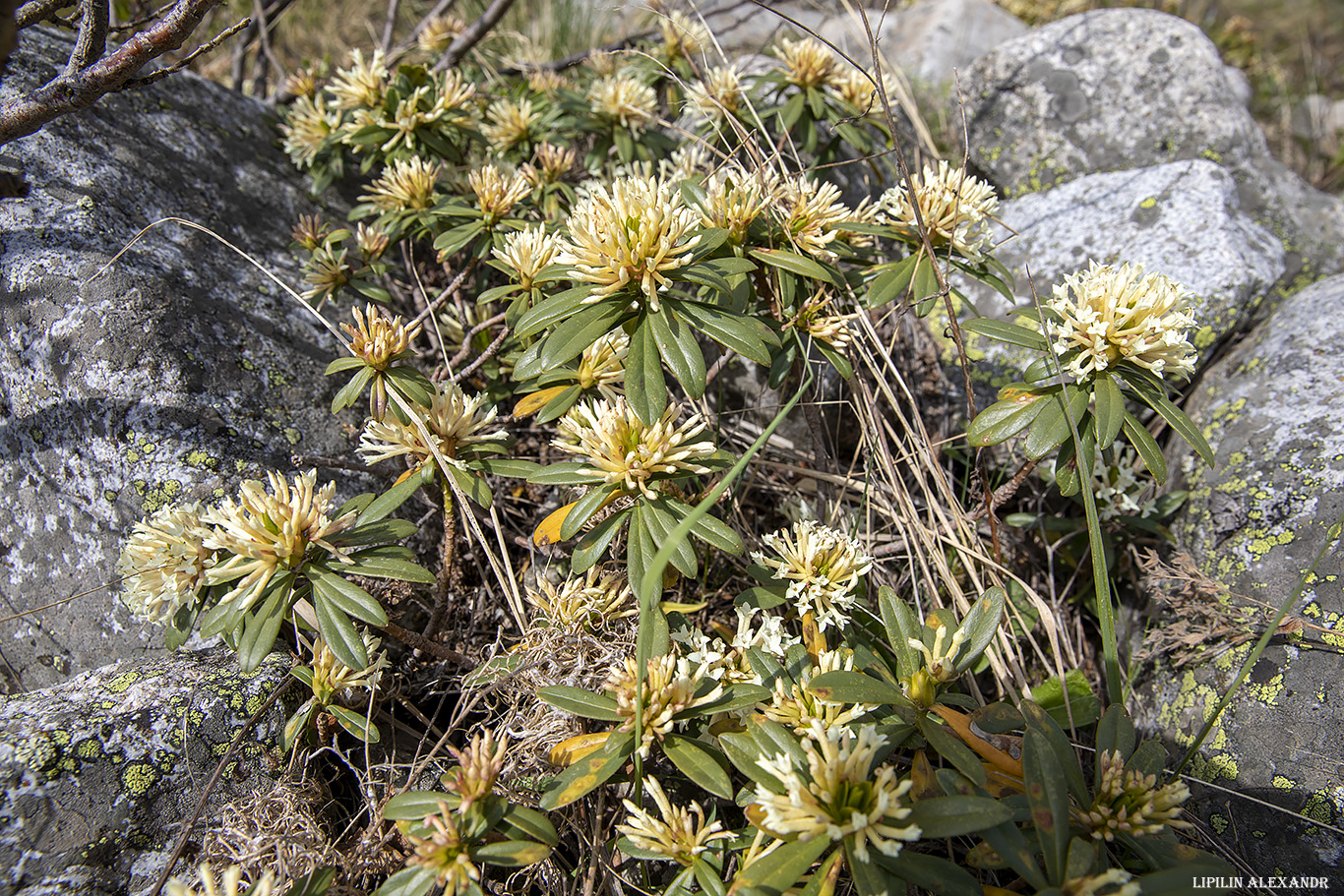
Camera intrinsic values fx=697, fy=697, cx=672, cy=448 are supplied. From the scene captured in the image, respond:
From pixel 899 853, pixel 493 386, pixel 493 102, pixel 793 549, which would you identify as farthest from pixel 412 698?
pixel 493 102

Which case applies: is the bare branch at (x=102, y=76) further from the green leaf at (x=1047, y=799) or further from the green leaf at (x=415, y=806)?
the green leaf at (x=1047, y=799)

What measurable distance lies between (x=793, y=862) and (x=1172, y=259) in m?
2.92

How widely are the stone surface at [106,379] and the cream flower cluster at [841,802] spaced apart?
1.59 m

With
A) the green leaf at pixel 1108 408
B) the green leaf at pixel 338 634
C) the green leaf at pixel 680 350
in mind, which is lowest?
the green leaf at pixel 338 634

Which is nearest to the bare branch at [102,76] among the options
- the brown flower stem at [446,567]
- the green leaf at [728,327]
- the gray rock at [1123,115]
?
the brown flower stem at [446,567]

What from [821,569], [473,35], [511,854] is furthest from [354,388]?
[473,35]

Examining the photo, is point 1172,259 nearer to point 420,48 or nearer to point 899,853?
point 899,853

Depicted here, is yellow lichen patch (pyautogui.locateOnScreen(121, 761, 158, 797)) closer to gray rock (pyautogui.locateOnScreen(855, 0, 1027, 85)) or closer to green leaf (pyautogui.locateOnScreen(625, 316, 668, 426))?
green leaf (pyautogui.locateOnScreen(625, 316, 668, 426))

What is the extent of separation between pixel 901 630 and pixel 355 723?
55.2 inches

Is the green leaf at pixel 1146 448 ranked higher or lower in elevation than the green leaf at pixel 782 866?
higher

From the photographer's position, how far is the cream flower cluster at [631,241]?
1.63 meters

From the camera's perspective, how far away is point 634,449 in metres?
1.69

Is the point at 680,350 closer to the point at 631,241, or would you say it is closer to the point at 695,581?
the point at 631,241

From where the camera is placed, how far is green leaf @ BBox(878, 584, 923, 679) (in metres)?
1.73
